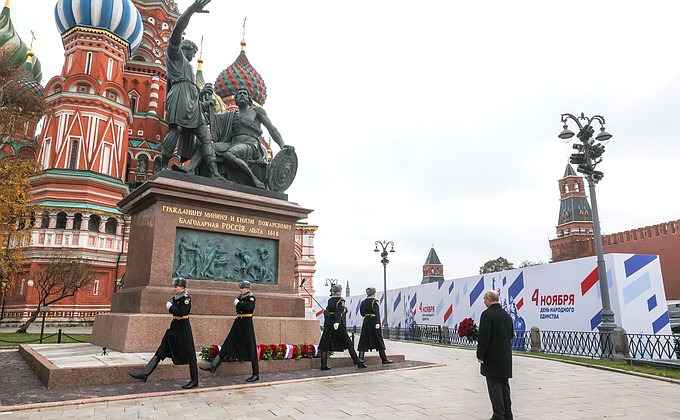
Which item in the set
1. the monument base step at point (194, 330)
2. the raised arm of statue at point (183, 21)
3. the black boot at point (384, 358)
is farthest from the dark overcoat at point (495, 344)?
the raised arm of statue at point (183, 21)

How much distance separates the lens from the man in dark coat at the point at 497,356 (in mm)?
5246

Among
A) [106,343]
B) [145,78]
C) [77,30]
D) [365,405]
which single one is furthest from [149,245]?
[145,78]

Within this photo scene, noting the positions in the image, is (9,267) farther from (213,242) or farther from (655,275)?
(655,275)

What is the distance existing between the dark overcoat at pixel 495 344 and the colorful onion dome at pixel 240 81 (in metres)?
51.4

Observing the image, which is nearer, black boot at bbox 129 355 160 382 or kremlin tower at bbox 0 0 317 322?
black boot at bbox 129 355 160 382

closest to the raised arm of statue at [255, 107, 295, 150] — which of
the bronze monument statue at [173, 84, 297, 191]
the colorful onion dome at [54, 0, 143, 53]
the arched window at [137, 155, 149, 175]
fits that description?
the bronze monument statue at [173, 84, 297, 191]

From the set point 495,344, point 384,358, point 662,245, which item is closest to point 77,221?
point 384,358

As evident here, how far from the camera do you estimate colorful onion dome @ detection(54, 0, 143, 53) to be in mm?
37750

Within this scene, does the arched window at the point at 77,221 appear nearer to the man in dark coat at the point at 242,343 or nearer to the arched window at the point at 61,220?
the arched window at the point at 61,220

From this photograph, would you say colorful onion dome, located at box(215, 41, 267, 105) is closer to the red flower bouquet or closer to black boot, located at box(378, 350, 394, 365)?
black boot, located at box(378, 350, 394, 365)

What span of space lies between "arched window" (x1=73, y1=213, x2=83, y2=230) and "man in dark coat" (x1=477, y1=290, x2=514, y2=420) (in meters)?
34.4

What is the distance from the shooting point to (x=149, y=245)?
9.77 meters

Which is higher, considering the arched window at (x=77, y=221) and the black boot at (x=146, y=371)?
the arched window at (x=77, y=221)

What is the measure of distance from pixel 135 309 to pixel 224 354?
2583mm
